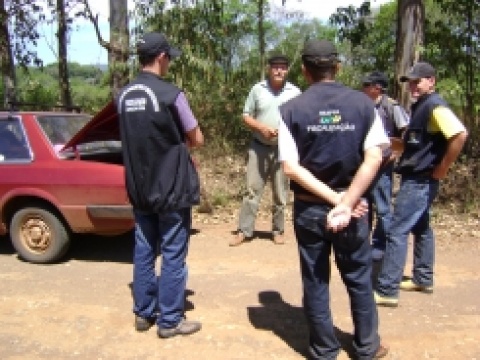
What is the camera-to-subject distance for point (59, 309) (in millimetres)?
4574

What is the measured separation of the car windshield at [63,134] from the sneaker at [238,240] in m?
1.67

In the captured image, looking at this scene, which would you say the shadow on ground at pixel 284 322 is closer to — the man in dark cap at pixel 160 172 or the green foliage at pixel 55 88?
the man in dark cap at pixel 160 172

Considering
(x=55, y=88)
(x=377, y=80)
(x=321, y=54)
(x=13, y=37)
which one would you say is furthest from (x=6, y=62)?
(x=321, y=54)

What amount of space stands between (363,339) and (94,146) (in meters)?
3.46

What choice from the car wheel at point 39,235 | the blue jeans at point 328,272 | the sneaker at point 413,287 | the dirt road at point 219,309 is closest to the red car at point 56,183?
the car wheel at point 39,235

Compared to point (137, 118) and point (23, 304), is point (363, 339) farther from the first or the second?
point (23, 304)

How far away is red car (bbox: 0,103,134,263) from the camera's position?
17.5 feet

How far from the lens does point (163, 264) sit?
3.96 m

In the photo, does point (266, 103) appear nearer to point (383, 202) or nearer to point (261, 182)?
point (261, 182)

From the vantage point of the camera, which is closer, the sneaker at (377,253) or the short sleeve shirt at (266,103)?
the sneaker at (377,253)

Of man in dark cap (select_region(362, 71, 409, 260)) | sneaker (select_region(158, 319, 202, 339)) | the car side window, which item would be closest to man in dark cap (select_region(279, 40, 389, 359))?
sneaker (select_region(158, 319, 202, 339))

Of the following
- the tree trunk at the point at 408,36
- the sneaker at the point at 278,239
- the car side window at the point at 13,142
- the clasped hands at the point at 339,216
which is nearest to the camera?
the clasped hands at the point at 339,216

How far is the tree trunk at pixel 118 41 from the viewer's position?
9438mm

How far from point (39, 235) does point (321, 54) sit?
3.75 m
